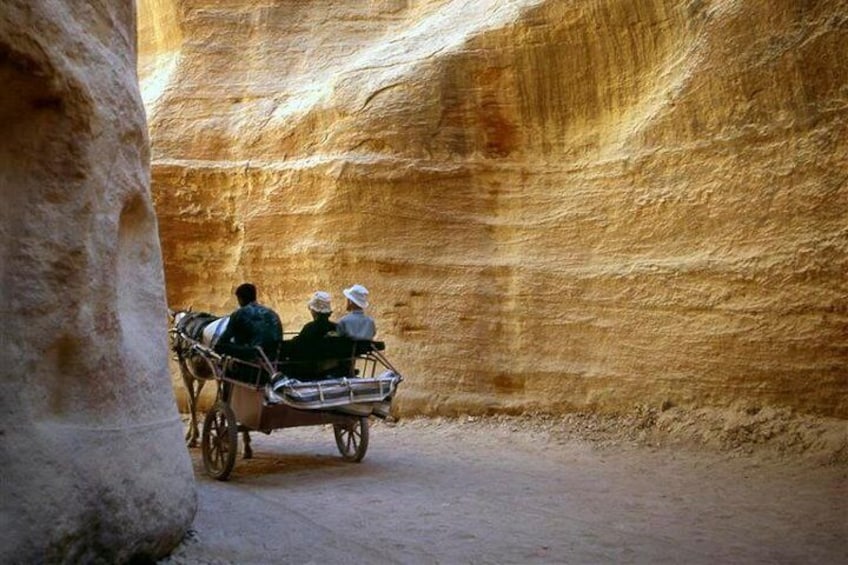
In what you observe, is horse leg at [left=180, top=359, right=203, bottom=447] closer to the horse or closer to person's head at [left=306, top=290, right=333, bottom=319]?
the horse

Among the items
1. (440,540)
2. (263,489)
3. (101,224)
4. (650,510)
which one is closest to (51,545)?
(101,224)

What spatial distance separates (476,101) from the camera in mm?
11430

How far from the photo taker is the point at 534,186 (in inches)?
432

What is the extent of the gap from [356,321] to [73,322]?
4.13 metres

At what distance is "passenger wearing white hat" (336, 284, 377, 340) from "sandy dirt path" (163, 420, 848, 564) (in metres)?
1.29

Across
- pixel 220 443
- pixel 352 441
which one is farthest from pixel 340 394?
pixel 352 441

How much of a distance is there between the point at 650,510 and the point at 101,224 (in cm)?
444

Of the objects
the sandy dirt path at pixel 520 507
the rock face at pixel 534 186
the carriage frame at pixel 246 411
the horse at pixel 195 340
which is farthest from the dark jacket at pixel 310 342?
the rock face at pixel 534 186

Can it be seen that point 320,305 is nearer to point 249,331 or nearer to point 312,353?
point 312,353

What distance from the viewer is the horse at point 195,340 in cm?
855

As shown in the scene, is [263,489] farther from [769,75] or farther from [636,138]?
[769,75]

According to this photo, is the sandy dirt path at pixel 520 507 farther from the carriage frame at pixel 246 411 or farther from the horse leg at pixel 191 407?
the horse leg at pixel 191 407

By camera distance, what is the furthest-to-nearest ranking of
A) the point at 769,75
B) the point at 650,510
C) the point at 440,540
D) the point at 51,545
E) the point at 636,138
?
the point at 636,138 < the point at 769,75 < the point at 650,510 < the point at 440,540 < the point at 51,545

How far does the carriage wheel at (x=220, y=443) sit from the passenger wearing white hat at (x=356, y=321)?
138 centimetres
